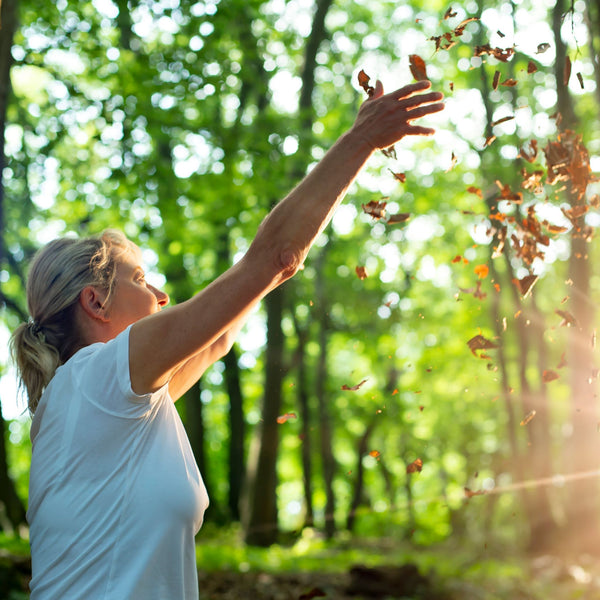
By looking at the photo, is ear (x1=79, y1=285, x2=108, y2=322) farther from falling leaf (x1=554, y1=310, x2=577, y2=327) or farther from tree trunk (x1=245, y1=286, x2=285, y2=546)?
tree trunk (x1=245, y1=286, x2=285, y2=546)

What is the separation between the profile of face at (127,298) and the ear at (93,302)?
2cm

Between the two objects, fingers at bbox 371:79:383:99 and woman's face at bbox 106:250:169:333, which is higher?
fingers at bbox 371:79:383:99

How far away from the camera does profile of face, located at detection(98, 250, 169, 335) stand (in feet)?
Answer: 6.66

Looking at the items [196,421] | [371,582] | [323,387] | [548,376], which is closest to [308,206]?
[548,376]

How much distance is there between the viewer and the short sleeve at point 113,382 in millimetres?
1684

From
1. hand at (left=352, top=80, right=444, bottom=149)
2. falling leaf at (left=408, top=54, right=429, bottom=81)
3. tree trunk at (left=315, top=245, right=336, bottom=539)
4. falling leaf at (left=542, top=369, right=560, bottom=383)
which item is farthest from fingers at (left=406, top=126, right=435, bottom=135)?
tree trunk at (left=315, top=245, right=336, bottom=539)

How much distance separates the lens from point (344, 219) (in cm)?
1627

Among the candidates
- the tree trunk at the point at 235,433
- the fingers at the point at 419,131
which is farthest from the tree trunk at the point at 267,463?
the fingers at the point at 419,131

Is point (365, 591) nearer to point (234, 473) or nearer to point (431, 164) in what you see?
point (234, 473)

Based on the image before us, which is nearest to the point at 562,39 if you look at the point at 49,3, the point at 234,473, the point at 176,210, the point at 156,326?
the point at 176,210

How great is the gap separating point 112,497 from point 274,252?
0.74 metres

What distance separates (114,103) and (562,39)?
6146 millimetres

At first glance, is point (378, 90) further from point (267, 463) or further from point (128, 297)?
point (267, 463)

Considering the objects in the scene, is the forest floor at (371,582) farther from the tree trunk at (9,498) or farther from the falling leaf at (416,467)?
the falling leaf at (416,467)
